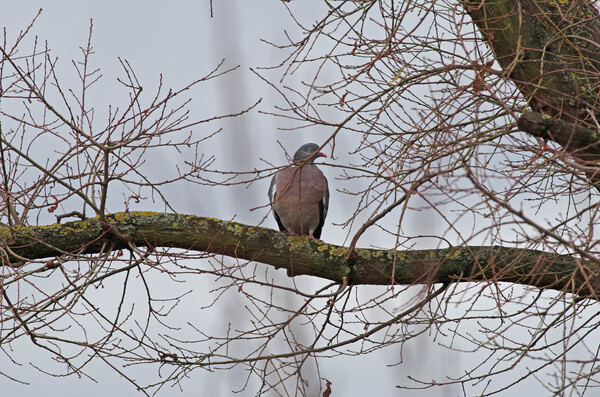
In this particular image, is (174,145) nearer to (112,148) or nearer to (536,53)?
(112,148)

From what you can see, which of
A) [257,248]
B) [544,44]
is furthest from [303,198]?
[544,44]

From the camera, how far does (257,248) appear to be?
406cm

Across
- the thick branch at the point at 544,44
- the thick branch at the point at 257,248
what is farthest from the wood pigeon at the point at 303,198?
the thick branch at the point at 544,44

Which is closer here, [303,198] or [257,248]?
[257,248]

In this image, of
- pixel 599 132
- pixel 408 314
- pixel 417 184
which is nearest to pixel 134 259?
pixel 408 314

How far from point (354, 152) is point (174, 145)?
3.91 feet

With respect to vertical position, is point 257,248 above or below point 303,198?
below

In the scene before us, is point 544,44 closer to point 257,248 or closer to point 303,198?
point 257,248

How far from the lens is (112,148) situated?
3.65m

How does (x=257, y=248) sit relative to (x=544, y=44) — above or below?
below

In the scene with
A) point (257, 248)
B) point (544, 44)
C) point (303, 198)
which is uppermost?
point (303, 198)

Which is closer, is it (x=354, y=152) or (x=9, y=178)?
(x=9, y=178)

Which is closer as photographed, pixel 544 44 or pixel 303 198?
pixel 544 44

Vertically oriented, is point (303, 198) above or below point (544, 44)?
above
